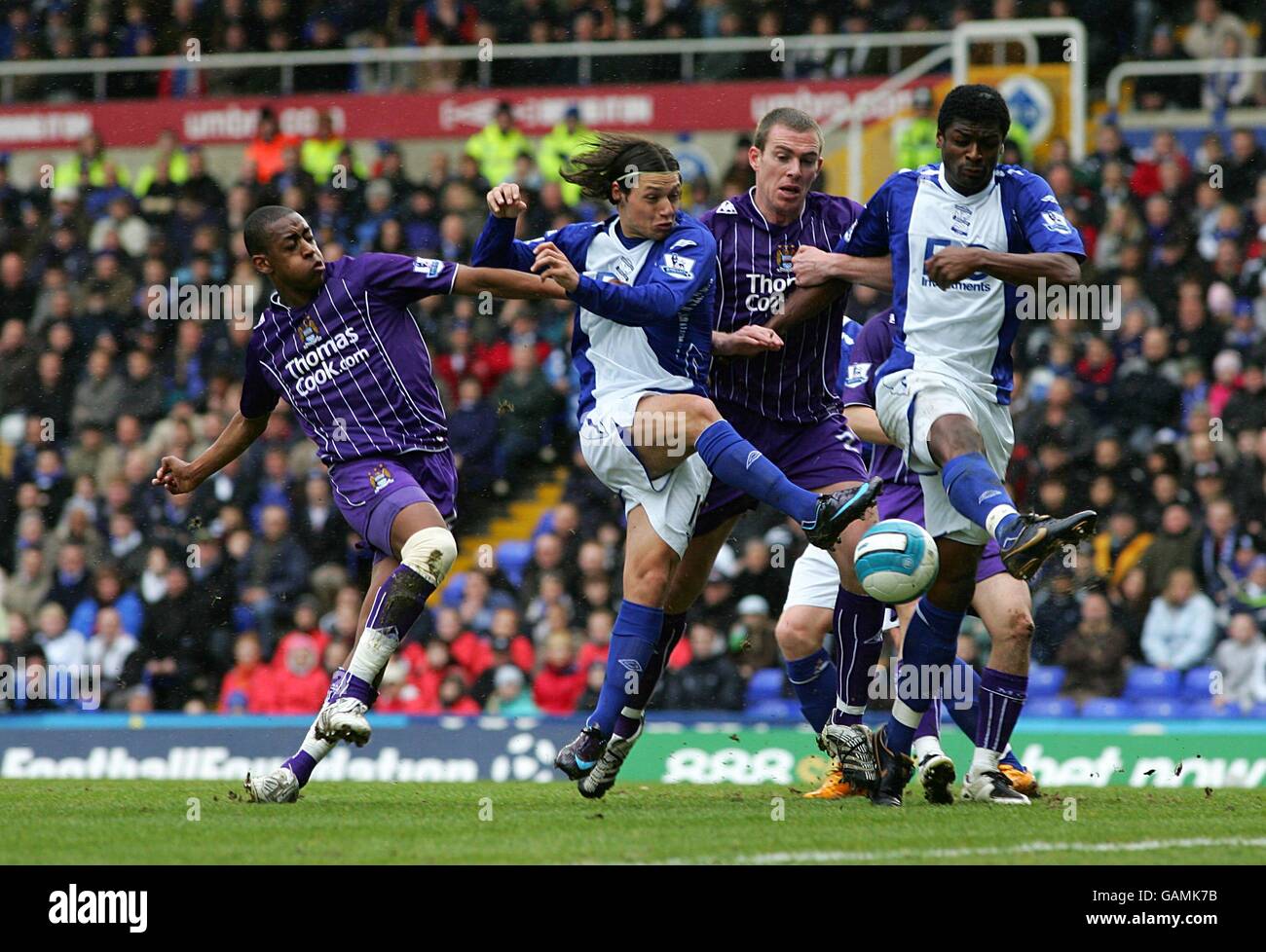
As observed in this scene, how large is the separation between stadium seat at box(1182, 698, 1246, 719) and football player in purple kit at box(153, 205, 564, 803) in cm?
609

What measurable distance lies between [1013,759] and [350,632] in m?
6.05

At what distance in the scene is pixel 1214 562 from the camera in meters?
12.1

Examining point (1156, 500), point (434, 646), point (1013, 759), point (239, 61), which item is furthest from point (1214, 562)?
point (239, 61)

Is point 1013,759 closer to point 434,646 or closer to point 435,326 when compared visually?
point 434,646

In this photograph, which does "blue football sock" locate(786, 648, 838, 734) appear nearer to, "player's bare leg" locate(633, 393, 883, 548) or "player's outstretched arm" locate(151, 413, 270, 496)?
"player's bare leg" locate(633, 393, 883, 548)

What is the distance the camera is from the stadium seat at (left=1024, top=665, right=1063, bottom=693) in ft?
39.3

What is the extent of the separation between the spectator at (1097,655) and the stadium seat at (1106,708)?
0.16ft

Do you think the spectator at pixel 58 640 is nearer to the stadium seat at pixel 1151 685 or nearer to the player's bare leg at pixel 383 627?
the player's bare leg at pixel 383 627

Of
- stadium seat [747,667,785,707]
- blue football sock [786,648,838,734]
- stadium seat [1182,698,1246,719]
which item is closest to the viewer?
blue football sock [786,648,838,734]

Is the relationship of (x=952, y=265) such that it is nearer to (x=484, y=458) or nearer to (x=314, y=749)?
(x=314, y=749)

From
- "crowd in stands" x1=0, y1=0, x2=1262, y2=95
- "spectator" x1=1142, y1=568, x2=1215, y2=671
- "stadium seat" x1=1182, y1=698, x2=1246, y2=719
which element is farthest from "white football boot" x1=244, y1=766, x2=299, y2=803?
"crowd in stands" x1=0, y1=0, x2=1262, y2=95

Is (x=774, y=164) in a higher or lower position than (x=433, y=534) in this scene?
higher

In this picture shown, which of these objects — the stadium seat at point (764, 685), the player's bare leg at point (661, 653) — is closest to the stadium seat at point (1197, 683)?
the stadium seat at point (764, 685)

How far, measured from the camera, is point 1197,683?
11.7m
